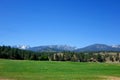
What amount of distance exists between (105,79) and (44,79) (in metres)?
10.4

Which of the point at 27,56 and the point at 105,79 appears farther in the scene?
the point at 27,56

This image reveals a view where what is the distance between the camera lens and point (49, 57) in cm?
19700

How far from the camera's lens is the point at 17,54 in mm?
179250

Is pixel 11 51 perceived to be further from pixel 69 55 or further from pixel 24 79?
pixel 24 79

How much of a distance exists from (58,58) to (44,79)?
151775 mm

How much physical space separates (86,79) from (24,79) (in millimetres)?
9893

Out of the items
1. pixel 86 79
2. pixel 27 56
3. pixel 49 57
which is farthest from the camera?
pixel 49 57

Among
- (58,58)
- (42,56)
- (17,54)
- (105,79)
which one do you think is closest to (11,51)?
(17,54)

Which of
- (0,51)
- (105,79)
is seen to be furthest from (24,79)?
(0,51)

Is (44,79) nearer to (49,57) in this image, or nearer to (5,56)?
(5,56)

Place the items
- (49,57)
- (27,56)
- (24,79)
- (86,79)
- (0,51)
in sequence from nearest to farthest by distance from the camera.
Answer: (24,79), (86,79), (0,51), (27,56), (49,57)

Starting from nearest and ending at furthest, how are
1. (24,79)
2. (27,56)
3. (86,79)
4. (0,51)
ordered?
(24,79) → (86,79) → (0,51) → (27,56)

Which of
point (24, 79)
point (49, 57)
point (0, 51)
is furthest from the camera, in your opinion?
point (49, 57)

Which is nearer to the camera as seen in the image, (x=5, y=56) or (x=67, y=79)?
(x=67, y=79)
